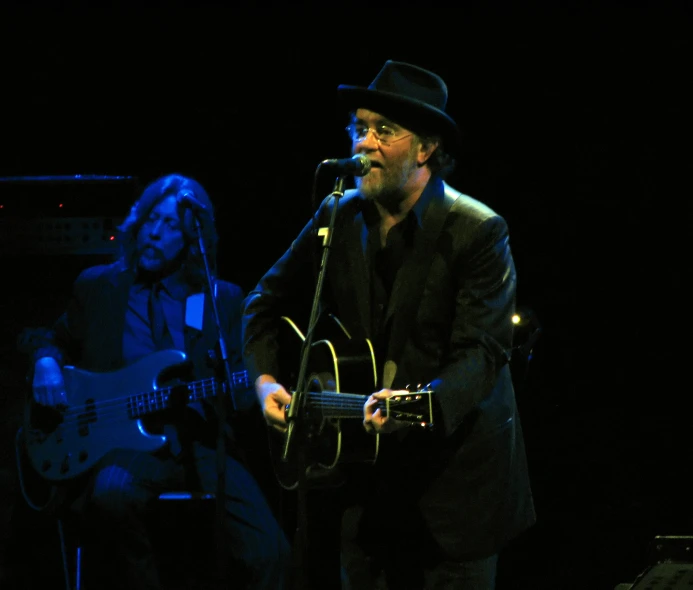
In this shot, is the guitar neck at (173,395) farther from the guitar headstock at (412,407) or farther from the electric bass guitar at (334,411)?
the guitar headstock at (412,407)

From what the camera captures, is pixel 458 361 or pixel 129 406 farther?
pixel 129 406

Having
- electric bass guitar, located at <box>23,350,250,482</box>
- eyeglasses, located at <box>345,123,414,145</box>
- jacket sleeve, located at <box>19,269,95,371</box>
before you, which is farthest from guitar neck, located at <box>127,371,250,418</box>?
eyeglasses, located at <box>345,123,414,145</box>

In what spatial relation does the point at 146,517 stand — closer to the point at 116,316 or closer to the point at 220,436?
the point at 220,436

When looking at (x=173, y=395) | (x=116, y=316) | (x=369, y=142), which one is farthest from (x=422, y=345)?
(x=116, y=316)

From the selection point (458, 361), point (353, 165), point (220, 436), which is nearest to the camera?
point (458, 361)

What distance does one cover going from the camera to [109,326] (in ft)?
15.0

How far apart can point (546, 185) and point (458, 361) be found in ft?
7.17

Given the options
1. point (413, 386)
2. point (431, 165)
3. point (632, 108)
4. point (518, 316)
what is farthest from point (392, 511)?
point (632, 108)

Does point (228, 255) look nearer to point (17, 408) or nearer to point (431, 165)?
point (17, 408)

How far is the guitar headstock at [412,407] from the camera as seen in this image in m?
2.54

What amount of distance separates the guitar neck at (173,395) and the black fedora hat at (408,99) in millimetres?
1699

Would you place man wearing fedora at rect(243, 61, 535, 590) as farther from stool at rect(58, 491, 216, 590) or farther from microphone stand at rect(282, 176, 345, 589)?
stool at rect(58, 491, 216, 590)

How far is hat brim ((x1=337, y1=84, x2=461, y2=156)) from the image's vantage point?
2.96 meters

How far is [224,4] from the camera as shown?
500cm
